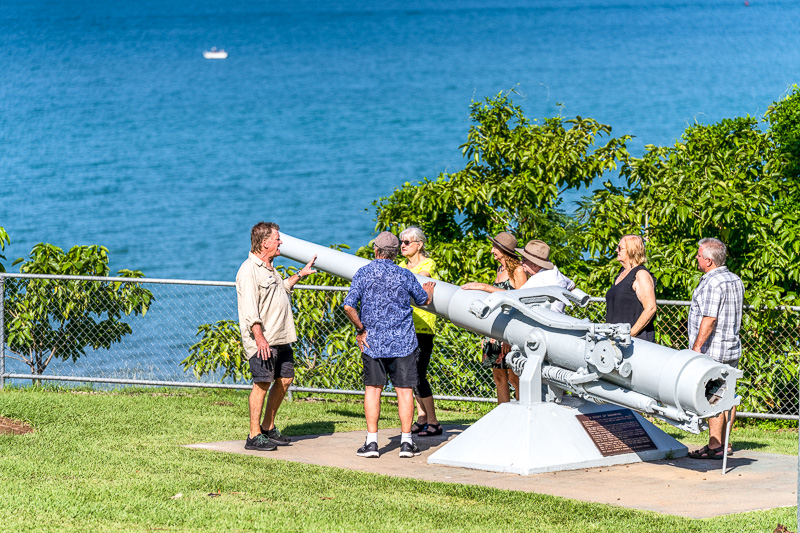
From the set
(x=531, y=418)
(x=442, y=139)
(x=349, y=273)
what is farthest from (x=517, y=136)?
(x=442, y=139)

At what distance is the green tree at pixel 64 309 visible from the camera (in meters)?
11.8

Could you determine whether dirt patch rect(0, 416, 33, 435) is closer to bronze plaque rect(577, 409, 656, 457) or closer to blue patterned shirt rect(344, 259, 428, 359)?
blue patterned shirt rect(344, 259, 428, 359)

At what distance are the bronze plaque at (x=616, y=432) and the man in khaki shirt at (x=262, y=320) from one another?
2262 millimetres

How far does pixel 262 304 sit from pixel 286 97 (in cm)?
9091

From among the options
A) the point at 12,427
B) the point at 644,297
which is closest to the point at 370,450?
the point at 644,297

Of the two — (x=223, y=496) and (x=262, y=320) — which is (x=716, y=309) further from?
(x=223, y=496)

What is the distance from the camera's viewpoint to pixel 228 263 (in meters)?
43.1

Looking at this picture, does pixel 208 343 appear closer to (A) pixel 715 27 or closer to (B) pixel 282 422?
(B) pixel 282 422

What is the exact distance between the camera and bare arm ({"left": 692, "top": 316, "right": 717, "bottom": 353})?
7797 mm

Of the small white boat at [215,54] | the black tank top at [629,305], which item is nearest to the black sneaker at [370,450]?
the black tank top at [629,305]

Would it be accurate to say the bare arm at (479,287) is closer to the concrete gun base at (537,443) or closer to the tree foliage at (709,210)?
the concrete gun base at (537,443)

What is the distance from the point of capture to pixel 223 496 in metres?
6.63

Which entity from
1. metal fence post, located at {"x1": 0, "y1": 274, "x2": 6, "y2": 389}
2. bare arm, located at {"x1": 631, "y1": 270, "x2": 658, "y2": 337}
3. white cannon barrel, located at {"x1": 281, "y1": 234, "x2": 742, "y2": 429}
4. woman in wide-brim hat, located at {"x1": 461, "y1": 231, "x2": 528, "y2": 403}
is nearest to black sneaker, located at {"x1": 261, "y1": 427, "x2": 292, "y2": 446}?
white cannon barrel, located at {"x1": 281, "y1": 234, "x2": 742, "y2": 429}

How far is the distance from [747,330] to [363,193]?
4908cm
